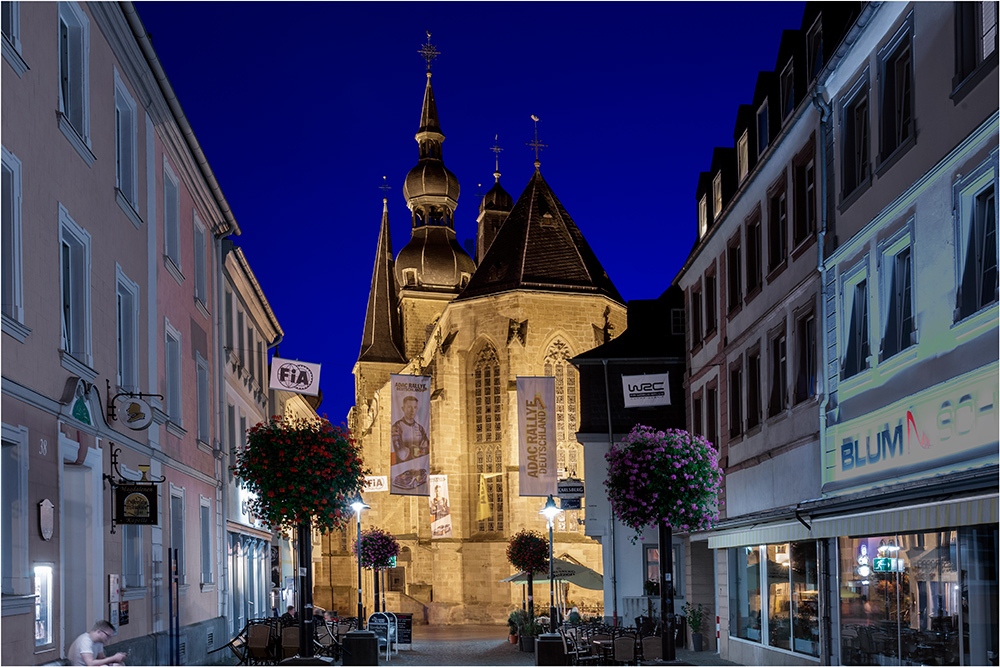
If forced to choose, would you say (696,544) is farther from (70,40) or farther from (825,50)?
(70,40)

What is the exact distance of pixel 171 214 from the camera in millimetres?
22344

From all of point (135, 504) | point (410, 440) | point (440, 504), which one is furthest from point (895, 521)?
point (440, 504)

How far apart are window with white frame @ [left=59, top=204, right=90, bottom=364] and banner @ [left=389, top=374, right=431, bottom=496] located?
26688mm

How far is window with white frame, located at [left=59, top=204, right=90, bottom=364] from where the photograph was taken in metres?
14.8

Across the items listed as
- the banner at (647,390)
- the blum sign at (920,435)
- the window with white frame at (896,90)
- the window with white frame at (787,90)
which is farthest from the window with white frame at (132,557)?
the banner at (647,390)

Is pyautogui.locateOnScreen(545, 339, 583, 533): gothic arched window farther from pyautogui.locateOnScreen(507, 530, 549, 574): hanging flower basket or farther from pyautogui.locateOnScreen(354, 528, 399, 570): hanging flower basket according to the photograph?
pyautogui.locateOnScreen(507, 530, 549, 574): hanging flower basket

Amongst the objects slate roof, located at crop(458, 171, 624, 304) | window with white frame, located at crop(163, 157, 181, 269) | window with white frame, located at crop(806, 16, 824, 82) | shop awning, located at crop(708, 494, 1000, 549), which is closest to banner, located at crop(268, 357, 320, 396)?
window with white frame, located at crop(163, 157, 181, 269)

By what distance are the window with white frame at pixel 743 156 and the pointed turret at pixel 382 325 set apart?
207ft

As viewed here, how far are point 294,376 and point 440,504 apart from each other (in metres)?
29.7

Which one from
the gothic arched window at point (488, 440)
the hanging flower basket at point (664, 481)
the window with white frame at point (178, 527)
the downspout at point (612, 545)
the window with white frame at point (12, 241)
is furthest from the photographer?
the gothic arched window at point (488, 440)

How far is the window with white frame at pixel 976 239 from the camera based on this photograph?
40.5 feet

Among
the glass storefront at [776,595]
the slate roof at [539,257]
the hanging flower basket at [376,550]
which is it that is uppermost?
the slate roof at [539,257]

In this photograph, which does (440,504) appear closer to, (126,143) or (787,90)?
(787,90)

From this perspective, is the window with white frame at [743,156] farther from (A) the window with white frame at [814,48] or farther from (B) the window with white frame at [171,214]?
(B) the window with white frame at [171,214]
